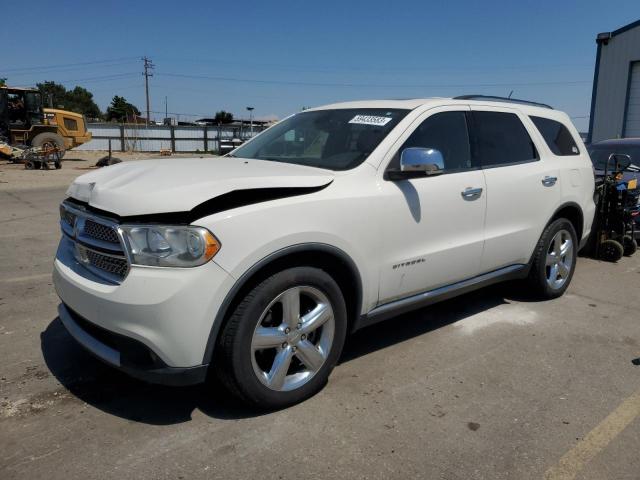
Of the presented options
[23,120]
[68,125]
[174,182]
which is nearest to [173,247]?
[174,182]

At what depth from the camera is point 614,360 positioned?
3.97 meters

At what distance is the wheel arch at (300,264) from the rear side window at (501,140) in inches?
65.7

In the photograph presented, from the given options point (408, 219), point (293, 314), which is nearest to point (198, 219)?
point (293, 314)

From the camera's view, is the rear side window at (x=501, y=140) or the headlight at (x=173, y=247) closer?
the headlight at (x=173, y=247)

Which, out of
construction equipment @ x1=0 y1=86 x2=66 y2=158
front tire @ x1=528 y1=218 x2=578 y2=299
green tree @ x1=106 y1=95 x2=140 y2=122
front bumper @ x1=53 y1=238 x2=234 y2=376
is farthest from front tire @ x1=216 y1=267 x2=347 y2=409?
green tree @ x1=106 y1=95 x2=140 y2=122

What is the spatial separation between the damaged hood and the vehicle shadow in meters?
1.15

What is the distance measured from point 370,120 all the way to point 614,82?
1805 centimetres

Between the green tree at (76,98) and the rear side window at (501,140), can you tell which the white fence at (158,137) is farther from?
the green tree at (76,98)

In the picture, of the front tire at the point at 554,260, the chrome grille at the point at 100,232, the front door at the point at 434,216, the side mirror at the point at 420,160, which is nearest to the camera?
the chrome grille at the point at 100,232

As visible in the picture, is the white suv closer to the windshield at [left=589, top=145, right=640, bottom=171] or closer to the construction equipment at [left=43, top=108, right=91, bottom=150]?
the windshield at [left=589, top=145, right=640, bottom=171]

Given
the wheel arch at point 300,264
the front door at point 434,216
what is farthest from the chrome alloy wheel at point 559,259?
the wheel arch at point 300,264

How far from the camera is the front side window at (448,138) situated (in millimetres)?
3846

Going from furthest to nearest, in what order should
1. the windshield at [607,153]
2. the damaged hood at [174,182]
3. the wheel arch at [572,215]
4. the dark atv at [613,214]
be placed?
the windshield at [607,153]
the dark atv at [613,214]
the wheel arch at [572,215]
the damaged hood at [174,182]

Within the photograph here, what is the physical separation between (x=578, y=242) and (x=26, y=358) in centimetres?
497
